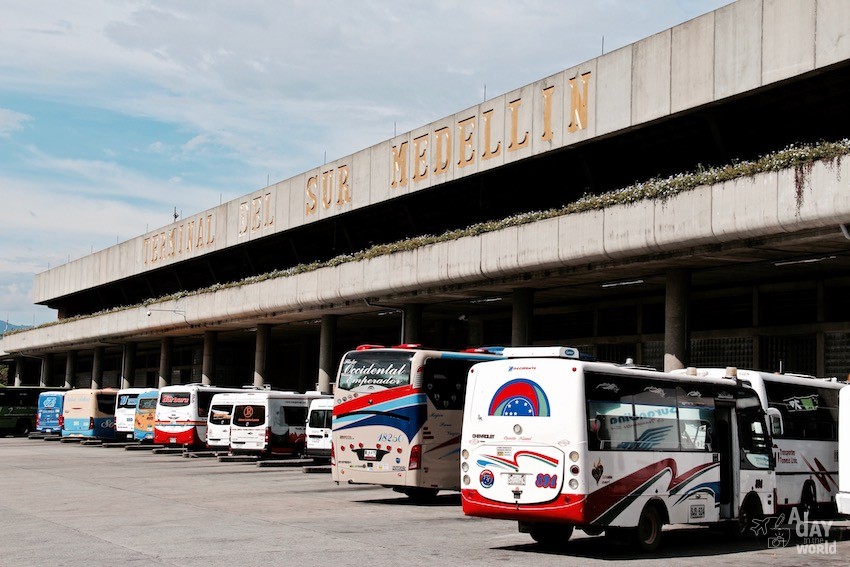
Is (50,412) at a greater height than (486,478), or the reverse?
(486,478)

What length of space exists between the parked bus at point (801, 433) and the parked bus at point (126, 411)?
32.7 meters

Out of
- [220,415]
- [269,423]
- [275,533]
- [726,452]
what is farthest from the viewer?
[220,415]

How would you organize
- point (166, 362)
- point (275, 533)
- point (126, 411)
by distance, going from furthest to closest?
point (166, 362) → point (126, 411) → point (275, 533)

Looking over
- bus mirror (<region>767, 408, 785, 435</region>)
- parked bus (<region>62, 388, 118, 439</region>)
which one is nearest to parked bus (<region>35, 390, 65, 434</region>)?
parked bus (<region>62, 388, 118, 439</region>)

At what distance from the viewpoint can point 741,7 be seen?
79.8ft

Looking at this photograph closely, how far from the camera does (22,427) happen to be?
61688 millimetres

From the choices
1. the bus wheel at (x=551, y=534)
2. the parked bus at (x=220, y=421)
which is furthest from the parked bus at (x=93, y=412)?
the bus wheel at (x=551, y=534)

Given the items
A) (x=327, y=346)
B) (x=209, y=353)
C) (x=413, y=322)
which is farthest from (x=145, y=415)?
(x=413, y=322)

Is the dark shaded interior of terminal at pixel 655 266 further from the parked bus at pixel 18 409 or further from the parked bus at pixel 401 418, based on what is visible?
the parked bus at pixel 18 409

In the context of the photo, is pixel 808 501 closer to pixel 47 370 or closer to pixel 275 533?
pixel 275 533

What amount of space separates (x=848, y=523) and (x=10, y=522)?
15.4 m

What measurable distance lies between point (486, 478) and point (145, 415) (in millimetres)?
33383

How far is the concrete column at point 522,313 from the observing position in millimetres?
33500

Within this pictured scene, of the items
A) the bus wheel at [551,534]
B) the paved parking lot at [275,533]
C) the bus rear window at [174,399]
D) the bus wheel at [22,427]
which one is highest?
the bus rear window at [174,399]
